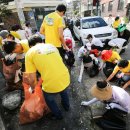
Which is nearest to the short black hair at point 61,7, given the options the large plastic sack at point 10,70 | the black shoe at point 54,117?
the large plastic sack at point 10,70

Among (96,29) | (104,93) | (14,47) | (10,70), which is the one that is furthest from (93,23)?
(104,93)

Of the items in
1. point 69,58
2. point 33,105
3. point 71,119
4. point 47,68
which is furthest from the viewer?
point 69,58

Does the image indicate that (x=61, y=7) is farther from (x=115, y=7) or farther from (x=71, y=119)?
(x=115, y=7)

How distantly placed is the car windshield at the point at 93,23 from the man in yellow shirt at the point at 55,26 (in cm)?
432

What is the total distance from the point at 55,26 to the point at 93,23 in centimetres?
474

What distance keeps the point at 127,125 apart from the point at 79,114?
84 centimetres

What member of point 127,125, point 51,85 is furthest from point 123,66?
point 51,85

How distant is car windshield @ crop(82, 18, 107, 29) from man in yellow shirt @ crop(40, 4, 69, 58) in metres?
4.32

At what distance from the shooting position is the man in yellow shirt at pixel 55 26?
12.3 feet

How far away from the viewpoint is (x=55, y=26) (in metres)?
3.87

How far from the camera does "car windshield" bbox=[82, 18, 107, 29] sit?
320 inches

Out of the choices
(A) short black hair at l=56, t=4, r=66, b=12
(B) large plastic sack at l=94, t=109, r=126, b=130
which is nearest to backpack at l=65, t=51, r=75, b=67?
(A) short black hair at l=56, t=4, r=66, b=12

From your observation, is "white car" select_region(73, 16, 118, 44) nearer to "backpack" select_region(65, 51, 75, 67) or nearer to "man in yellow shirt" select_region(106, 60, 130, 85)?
"backpack" select_region(65, 51, 75, 67)

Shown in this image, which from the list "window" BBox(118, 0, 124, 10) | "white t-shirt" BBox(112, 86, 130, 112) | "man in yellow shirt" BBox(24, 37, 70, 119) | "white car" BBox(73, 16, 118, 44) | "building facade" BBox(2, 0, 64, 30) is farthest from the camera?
"window" BBox(118, 0, 124, 10)
